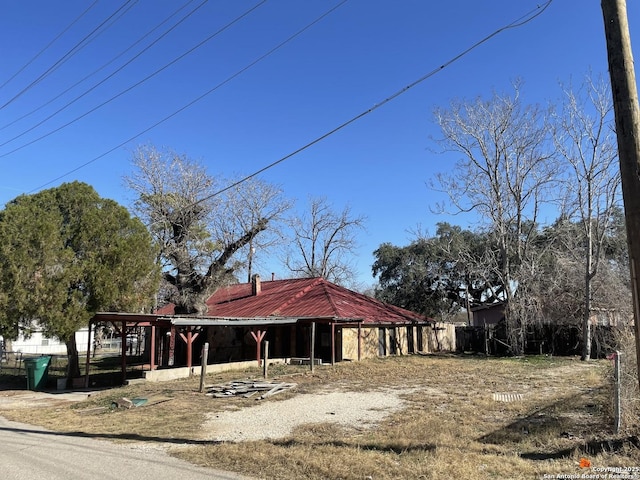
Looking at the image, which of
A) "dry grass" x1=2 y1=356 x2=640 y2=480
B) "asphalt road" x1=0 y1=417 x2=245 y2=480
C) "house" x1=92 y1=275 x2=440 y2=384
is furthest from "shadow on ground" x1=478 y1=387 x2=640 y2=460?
"house" x1=92 y1=275 x2=440 y2=384

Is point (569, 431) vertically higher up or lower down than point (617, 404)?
lower down

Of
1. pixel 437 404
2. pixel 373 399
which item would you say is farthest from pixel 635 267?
pixel 373 399

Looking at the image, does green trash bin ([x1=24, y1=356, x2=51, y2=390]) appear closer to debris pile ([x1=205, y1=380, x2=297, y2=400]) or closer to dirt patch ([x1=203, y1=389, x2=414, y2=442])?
debris pile ([x1=205, y1=380, x2=297, y2=400])

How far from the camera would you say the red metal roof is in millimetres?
25888

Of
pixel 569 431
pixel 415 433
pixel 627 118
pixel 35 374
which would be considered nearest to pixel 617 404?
pixel 569 431

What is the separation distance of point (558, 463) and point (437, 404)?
18.4 feet

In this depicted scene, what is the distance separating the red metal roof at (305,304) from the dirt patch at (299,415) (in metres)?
10.3

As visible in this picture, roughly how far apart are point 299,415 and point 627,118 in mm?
8014

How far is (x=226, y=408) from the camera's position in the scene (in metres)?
11.5

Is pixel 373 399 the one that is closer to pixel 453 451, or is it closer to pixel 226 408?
pixel 226 408

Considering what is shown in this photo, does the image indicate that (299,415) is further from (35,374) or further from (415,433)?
(35,374)

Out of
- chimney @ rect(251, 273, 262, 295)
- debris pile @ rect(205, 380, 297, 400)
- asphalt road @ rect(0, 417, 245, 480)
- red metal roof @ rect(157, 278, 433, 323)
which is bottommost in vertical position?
debris pile @ rect(205, 380, 297, 400)

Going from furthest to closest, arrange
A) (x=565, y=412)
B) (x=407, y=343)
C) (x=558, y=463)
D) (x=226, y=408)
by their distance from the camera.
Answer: (x=407, y=343)
(x=226, y=408)
(x=565, y=412)
(x=558, y=463)

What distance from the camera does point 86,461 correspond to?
6.80 m
